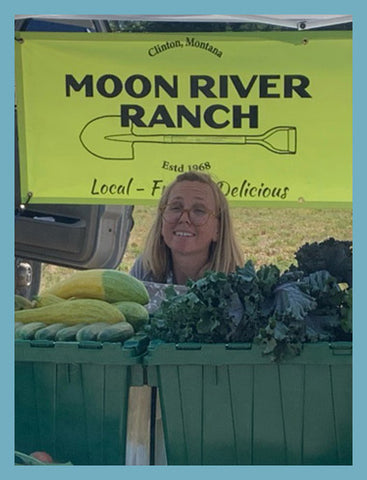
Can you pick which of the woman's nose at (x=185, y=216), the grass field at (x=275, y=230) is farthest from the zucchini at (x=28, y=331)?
the woman's nose at (x=185, y=216)

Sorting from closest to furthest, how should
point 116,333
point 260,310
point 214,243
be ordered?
point 260,310
point 116,333
point 214,243

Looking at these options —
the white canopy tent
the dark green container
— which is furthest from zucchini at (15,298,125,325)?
the white canopy tent

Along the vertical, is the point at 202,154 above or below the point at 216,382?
above

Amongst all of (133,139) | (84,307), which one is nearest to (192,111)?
(133,139)

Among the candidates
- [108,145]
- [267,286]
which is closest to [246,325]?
[267,286]

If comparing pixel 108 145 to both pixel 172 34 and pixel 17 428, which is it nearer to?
pixel 172 34

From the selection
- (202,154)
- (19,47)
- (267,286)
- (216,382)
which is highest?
(19,47)

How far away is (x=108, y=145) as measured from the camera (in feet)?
20.3

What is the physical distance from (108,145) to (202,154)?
0.46 m

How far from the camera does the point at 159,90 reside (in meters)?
6.16

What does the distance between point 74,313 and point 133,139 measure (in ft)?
2.93

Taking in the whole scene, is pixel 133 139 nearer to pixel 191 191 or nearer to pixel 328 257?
pixel 191 191

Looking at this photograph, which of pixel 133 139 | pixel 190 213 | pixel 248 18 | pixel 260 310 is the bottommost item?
pixel 260 310

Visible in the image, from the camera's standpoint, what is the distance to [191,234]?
6.24 metres
